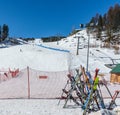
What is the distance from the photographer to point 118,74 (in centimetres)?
1839

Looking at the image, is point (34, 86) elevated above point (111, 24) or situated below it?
below

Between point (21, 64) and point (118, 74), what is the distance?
47.0ft

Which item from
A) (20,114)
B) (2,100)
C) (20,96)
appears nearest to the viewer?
(20,114)

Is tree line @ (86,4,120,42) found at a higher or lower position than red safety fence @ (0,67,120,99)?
higher

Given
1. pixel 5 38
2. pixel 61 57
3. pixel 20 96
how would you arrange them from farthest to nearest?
pixel 5 38, pixel 61 57, pixel 20 96

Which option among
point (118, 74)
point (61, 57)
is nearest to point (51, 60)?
point (61, 57)

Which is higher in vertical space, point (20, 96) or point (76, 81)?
point (76, 81)

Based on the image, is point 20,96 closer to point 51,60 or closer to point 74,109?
point 74,109

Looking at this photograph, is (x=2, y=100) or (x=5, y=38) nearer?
(x=2, y=100)

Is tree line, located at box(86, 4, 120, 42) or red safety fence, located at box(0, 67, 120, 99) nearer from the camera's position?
red safety fence, located at box(0, 67, 120, 99)

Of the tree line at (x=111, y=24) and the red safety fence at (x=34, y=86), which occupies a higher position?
the tree line at (x=111, y=24)

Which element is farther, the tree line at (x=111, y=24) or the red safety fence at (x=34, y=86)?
the tree line at (x=111, y=24)

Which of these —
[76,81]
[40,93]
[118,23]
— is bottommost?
[40,93]

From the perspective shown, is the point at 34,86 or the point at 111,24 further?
the point at 111,24
